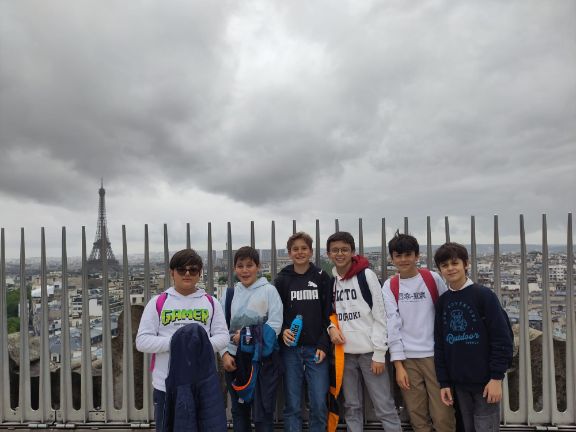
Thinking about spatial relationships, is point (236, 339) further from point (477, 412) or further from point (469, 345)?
point (477, 412)

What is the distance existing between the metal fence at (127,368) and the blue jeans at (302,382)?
1.14m

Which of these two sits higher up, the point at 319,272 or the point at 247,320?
the point at 319,272

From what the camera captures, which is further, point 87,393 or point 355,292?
point 87,393

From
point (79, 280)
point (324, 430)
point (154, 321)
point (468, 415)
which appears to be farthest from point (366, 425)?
point (79, 280)

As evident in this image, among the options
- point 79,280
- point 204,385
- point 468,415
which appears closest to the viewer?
point 204,385

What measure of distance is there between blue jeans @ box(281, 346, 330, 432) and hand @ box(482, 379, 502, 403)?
148 cm

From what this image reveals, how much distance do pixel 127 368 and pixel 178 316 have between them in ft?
6.11

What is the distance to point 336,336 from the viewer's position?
4.14 m

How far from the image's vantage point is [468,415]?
3891mm

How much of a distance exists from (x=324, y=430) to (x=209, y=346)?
164cm

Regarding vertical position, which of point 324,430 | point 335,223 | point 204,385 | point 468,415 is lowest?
point 324,430

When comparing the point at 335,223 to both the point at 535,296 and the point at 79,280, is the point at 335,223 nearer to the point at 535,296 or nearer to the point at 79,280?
the point at 535,296

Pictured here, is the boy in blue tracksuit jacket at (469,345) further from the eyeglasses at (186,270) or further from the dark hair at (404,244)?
the eyeglasses at (186,270)

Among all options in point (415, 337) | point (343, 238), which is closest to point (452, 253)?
point (415, 337)
